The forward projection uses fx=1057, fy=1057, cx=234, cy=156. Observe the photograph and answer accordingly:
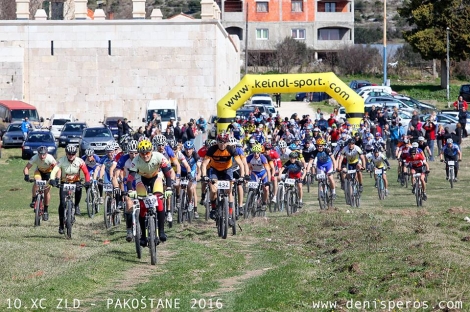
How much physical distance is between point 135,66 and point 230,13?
3610 centimetres

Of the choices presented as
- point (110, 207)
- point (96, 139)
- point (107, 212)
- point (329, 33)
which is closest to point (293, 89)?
point (96, 139)

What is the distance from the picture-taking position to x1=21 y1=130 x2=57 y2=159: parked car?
43.9 meters

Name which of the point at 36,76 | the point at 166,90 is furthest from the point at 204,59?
the point at 36,76

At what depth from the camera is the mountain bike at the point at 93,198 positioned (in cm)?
2394

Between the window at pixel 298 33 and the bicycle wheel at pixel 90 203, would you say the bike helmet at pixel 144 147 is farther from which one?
the window at pixel 298 33

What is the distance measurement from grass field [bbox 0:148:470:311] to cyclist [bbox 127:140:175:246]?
729 millimetres

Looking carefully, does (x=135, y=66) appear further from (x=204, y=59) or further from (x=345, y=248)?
(x=345, y=248)

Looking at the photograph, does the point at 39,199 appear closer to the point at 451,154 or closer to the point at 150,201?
the point at 150,201

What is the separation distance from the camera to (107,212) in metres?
21.7

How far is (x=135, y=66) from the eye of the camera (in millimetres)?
62625

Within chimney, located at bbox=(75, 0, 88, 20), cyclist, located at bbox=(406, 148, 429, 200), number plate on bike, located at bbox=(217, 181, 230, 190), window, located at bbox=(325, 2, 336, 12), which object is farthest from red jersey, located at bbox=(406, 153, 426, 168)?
window, located at bbox=(325, 2, 336, 12)

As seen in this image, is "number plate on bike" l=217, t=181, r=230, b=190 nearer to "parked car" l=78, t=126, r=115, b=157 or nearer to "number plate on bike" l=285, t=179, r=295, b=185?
"number plate on bike" l=285, t=179, r=295, b=185

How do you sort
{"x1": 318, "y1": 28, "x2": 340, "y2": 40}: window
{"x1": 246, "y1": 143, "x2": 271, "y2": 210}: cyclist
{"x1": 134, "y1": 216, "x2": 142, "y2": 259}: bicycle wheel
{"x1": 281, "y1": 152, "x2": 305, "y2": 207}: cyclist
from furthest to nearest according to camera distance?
{"x1": 318, "y1": 28, "x2": 340, "y2": 40}: window, {"x1": 281, "y1": 152, "x2": 305, "y2": 207}: cyclist, {"x1": 246, "y1": 143, "x2": 271, "y2": 210}: cyclist, {"x1": 134, "y1": 216, "x2": 142, "y2": 259}: bicycle wheel

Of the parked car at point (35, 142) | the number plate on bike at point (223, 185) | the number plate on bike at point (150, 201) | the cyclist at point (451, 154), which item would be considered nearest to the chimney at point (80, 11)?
the parked car at point (35, 142)
